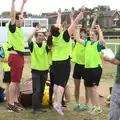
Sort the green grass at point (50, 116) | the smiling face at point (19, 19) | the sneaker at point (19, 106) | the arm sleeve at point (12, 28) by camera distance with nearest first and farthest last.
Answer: the green grass at point (50, 116), the arm sleeve at point (12, 28), the smiling face at point (19, 19), the sneaker at point (19, 106)

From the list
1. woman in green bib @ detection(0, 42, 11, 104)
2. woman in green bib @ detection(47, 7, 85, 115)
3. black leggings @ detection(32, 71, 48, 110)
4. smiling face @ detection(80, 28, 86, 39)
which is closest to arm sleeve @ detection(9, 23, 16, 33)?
woman in green bib @ detection(0, 42, 11, 104)

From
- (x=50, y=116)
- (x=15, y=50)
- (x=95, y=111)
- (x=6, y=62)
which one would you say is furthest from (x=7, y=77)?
(x=95, y=111)

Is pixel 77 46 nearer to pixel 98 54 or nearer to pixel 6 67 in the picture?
pixel 98 54

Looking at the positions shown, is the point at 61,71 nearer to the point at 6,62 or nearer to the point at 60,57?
the point at 60,57

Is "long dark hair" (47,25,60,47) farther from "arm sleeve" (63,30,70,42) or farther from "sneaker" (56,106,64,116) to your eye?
"sneaker" (56,106,64,116)

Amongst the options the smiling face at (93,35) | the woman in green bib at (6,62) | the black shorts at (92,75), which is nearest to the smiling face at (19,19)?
the woman in green bib at (6,62)

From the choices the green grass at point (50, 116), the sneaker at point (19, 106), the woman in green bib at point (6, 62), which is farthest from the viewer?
the woman in green bib at point (6, 62)

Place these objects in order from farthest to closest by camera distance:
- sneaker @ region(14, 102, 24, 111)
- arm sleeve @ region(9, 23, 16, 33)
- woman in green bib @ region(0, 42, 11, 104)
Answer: woman in green bib @ region(0, 42, 11, 104), sneaker @ region(14, 102, 24, 111), arm sleeve @ region(9, 23, 16, 33)

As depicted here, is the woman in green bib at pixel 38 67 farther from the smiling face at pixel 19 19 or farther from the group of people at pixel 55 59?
the smiling face at pixel 19 19

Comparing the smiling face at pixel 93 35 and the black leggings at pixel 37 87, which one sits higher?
the smiling face at pixel 93 35

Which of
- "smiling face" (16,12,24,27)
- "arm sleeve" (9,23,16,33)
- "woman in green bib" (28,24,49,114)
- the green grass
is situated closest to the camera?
the green grass

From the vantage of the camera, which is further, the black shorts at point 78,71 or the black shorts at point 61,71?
the black shorts at point 78,71

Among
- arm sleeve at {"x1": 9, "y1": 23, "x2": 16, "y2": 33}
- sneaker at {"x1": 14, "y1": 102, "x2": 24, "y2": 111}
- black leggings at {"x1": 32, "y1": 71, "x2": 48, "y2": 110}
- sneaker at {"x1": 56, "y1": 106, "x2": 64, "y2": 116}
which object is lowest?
sneaker at {"x1": 14, "y1": 102, "x2": 24, "y2": 111}

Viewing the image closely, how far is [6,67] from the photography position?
8109 millimetres
